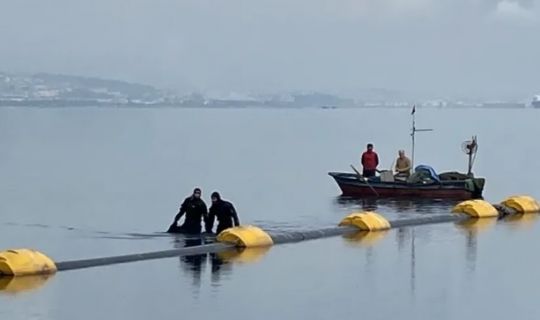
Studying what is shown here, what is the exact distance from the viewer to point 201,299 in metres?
23.0

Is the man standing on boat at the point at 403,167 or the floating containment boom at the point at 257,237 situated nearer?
the floating containment boom at the point at 257,237

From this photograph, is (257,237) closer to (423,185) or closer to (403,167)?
(423,185)

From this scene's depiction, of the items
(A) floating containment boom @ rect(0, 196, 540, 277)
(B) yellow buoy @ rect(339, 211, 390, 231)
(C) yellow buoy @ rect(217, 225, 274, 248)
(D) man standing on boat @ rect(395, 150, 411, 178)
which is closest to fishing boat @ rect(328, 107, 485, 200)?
(D) man standing on boat @ rect(395, 150, 411, 178)

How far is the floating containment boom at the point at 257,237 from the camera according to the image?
80.2ft

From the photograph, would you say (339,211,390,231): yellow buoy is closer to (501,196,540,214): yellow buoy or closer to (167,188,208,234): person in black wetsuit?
(167,188,208,234): person in black wetsuit

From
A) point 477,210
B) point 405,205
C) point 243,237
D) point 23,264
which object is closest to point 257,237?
point 243,237

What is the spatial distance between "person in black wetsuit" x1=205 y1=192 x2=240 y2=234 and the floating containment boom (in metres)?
0.39

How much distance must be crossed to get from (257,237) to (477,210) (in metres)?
10.3

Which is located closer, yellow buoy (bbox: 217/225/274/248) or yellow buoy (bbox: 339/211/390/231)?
yellow buoy (bbox: 217/225/274/248)

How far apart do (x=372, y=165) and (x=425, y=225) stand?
27.3 ft

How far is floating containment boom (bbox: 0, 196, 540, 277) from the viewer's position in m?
24.5

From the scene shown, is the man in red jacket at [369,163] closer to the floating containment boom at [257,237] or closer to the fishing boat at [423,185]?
the fishing boat at [423,185]

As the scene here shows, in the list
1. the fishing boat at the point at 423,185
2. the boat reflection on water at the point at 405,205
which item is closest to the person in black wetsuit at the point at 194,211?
the boat reflection on water at the point at 405,205

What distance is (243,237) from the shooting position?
1144 inches
